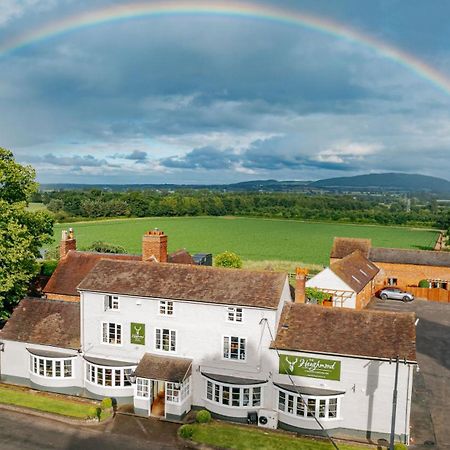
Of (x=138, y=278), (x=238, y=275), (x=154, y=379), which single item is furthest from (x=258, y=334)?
(x=138, y=278)

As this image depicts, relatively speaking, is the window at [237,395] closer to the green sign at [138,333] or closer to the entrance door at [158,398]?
the entrance door at [158,398]

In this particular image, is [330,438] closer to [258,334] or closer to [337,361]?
[337,361]

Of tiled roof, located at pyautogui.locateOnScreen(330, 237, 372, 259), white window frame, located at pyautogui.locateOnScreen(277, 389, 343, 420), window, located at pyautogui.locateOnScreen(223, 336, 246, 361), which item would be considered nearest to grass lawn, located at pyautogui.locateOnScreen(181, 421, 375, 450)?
white window frame, located at pyautogui.locateOnScreen(277, 389, 343, 420)

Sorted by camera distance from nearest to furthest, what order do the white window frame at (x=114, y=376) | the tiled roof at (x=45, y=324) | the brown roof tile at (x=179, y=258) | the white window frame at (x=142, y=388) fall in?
the white window frame at (x=142, y=388), the white window frame at (x=114, y=376), the tiled roof at (x=45, y=324), the brown roof tile at (x=179, y=258)

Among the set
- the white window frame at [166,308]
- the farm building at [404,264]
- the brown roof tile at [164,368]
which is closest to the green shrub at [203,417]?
the brown roof tile at [164,368]

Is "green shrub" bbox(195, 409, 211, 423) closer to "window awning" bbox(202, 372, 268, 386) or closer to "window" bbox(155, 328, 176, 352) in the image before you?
"window awning" bbox(202, 372, 268, 386)
